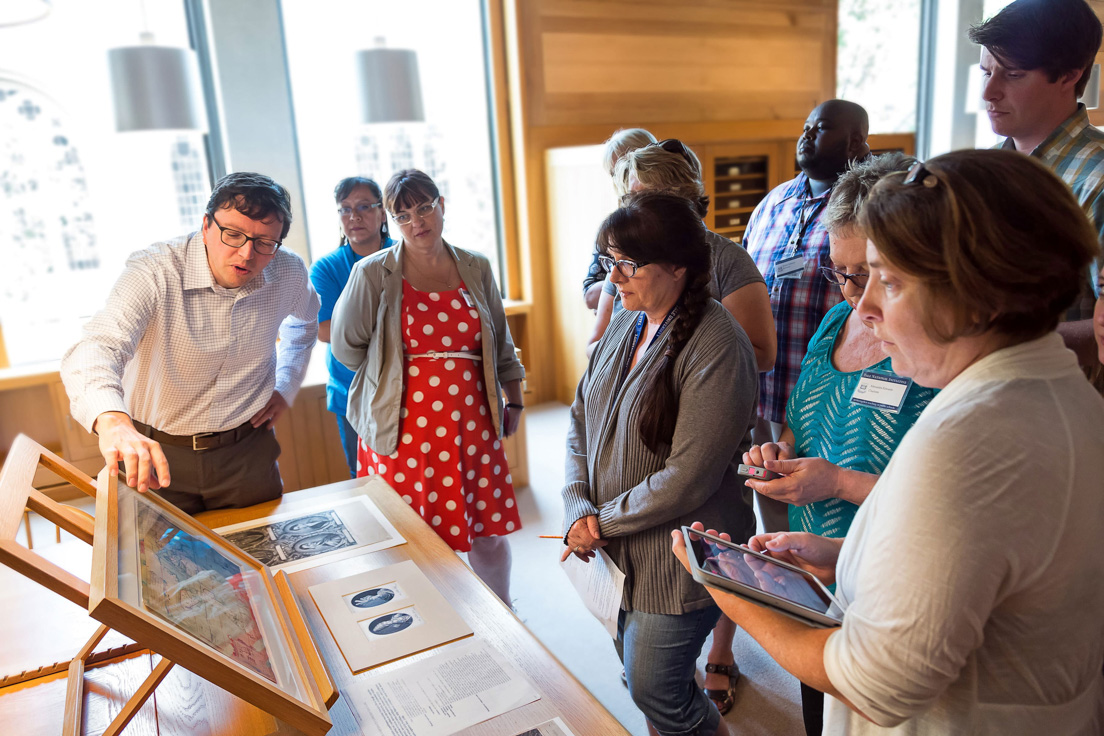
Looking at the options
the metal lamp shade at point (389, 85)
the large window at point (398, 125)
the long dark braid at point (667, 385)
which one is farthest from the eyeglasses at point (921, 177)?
the large window at point (398, 125)

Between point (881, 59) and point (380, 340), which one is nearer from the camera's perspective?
point (380, 340)

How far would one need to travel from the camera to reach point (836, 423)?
139cm

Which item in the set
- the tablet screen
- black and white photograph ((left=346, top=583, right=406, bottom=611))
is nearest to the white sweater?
the tablet screen

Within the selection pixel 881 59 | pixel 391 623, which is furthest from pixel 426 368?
pixel 881 59

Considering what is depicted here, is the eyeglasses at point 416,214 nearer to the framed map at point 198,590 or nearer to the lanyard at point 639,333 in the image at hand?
the lanyard at point 639,333

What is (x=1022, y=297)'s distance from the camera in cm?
69

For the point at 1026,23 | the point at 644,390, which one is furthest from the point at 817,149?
the point at 644,390

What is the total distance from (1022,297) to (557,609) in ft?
7.46

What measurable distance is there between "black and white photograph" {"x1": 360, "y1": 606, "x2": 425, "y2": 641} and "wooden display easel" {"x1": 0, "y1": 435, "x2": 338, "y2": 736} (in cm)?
12

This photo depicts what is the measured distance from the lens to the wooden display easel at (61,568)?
0.81 m

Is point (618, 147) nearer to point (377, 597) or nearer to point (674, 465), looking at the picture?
point (674, 465)

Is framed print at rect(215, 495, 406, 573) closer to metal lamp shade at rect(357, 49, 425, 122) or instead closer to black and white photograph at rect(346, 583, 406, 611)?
black and white photograph at rect(346, 583, 406, 611)

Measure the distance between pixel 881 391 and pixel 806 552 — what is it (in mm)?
393

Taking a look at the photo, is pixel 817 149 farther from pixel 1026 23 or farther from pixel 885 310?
pixel 885 310
